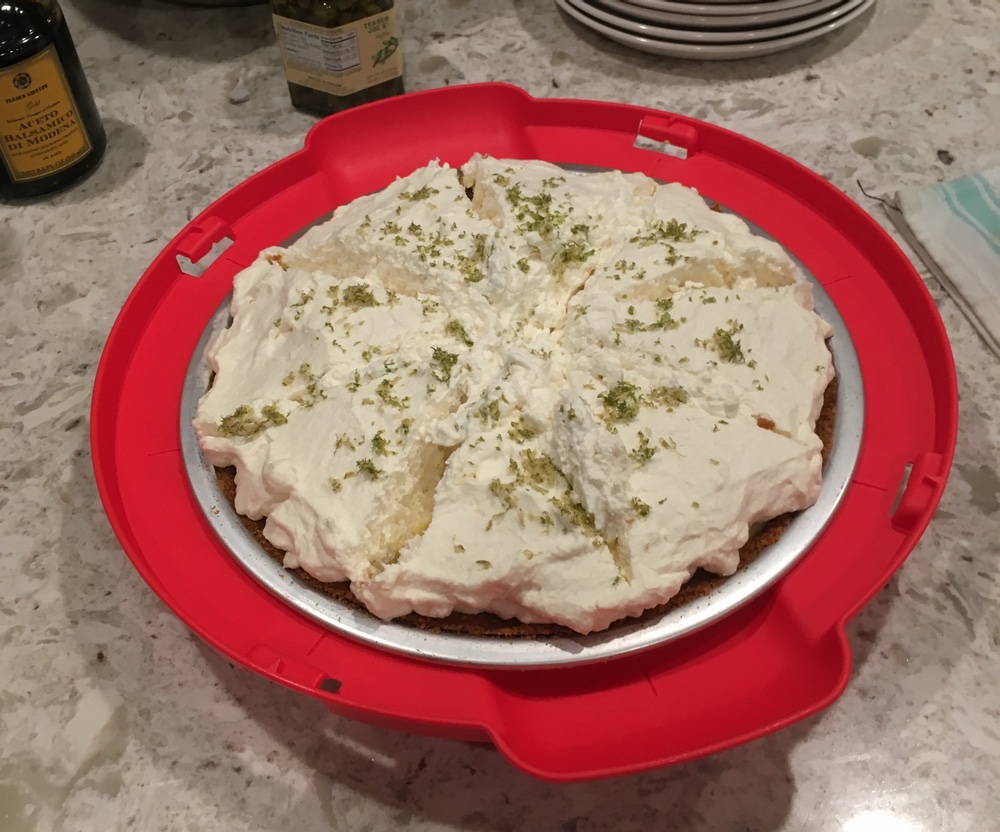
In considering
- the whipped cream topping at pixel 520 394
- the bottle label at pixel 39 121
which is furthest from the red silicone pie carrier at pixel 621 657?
the bottle label at pixel 39 121

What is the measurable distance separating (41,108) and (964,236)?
151 centimetres

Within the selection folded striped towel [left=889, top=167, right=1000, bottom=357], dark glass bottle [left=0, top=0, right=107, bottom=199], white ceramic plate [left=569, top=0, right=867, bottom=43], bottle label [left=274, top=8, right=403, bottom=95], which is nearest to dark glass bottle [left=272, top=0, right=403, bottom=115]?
bottle label [left=274, top=8, right=403, bottom=95]

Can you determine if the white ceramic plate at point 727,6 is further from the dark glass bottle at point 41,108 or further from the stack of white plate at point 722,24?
the dark glass bottle at point 41,108

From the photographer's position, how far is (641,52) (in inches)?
66.1

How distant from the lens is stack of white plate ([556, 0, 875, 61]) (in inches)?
59.9

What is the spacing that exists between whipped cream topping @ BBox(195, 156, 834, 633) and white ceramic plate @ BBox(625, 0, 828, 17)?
0.57 meters

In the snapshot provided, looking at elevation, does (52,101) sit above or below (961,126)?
above

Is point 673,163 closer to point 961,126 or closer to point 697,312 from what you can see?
point 697,312

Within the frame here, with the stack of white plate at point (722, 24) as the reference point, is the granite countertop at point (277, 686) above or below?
below

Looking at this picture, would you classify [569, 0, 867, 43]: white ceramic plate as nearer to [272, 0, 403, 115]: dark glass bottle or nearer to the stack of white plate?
the stack of white plate

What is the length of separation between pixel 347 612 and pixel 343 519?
104 millimetres

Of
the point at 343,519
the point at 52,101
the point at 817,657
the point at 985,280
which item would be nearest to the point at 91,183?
the point at 52,101

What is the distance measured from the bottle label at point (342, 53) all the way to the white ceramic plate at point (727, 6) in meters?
0.53

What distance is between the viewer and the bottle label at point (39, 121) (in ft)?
4.11
